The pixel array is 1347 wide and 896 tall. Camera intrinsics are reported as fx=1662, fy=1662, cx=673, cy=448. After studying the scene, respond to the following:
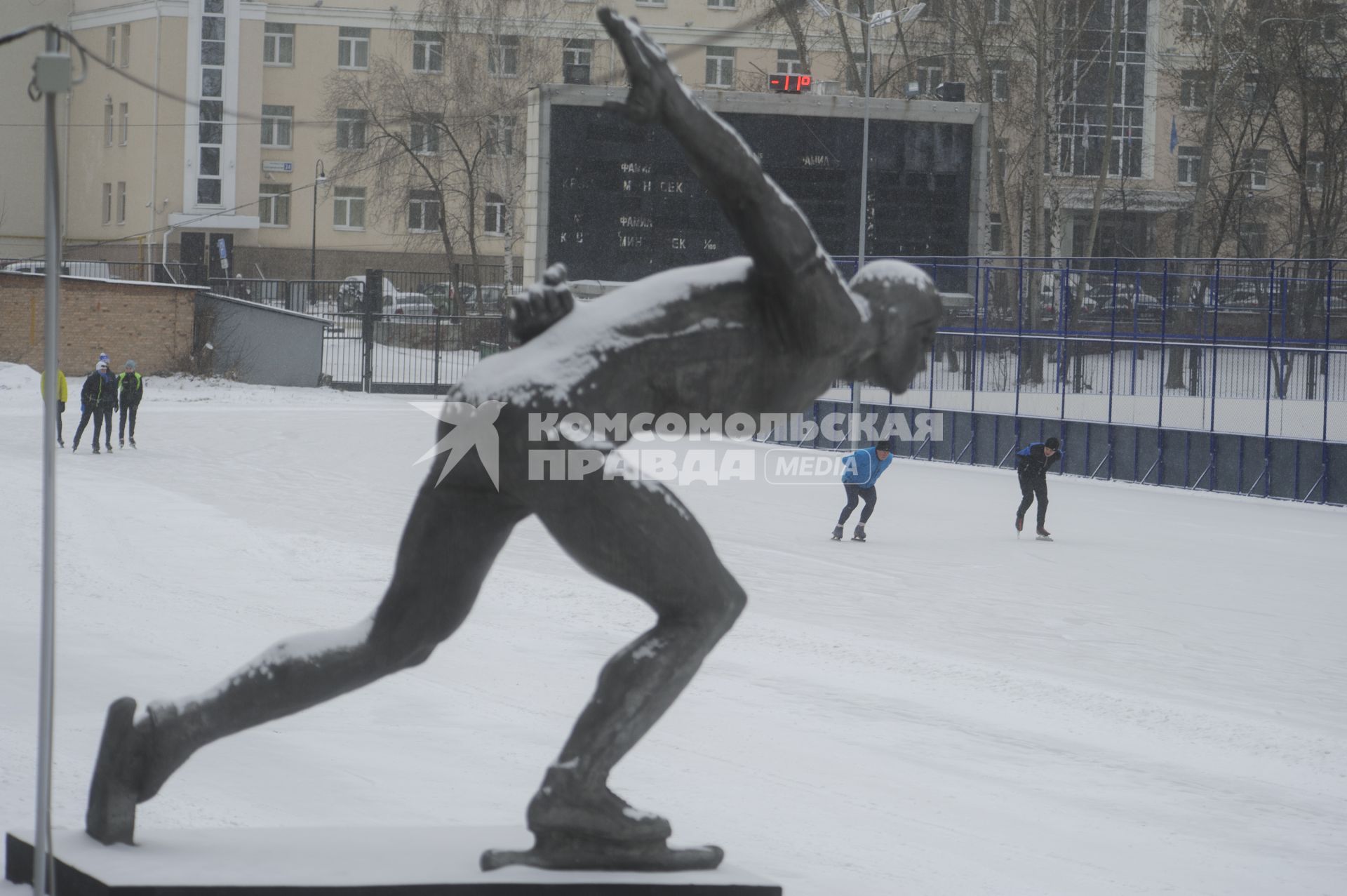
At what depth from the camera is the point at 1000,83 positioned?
168 ft

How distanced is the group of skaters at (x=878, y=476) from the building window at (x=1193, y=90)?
27.7 m

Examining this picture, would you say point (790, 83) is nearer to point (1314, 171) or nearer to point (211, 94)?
point (1314, 171)

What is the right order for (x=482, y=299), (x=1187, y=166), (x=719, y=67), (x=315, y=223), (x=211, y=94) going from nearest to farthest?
(x=482, y=299) → (x=211, y=94) → (x=315, y=223) → (x=1187, y=166) → (x=719, y=67)

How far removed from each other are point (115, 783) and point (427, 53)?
5600 cm

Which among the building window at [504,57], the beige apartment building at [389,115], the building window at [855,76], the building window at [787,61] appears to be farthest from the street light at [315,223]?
the building window at [787,61]

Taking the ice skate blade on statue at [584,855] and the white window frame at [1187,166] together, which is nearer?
the ice skate blade on statue at [584,855]

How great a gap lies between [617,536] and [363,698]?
4816 millimetres

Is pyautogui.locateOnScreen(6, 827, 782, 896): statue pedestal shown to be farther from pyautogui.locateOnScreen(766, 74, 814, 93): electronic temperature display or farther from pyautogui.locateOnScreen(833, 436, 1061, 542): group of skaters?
pyautogui.locateOnScreen(766, 74, 814, 93): electronic temperature display

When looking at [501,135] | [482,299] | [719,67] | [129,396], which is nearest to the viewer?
[129,396]

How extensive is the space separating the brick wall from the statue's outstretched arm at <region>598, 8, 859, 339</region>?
105 ft

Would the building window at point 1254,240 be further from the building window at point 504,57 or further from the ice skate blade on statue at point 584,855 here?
the ice skate blade on statue at point 584,855

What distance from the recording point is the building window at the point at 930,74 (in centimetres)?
5153

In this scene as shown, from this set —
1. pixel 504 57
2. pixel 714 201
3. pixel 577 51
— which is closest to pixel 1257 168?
pixel 577 51

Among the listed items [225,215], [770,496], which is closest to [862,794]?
[770,496]
